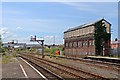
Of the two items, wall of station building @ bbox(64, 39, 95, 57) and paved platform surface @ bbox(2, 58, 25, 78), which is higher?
wall of station building @ bbox(64, 39, 95, 57)

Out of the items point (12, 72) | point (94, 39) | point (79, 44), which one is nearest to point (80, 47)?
point (79, 44)

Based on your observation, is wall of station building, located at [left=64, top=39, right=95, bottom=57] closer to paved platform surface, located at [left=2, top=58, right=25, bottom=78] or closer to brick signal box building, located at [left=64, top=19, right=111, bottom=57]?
brick signal box building, located at [left=64, top=19, right=111, bottom=57]

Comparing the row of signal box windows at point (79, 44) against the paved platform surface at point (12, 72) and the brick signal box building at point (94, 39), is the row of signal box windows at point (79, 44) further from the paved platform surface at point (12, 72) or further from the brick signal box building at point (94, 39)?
the paved platform surface at point (12, 72)

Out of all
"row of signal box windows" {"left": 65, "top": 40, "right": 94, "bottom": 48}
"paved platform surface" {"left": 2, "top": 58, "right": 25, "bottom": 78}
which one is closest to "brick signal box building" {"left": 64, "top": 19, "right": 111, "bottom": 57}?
"row of signal box windows" {"left": 65, "top": 40, "right": 94, "bottom": 48}

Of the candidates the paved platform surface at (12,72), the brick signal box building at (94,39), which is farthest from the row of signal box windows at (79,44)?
the paved platform surface at (12,72)

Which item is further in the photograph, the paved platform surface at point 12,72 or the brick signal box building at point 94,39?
the brick signal box building at point 94,39

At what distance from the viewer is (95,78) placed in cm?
1703

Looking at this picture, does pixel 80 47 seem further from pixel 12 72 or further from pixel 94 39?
pixel 12 72

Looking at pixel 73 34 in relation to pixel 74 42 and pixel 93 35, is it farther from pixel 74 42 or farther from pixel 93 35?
pixel 93 35

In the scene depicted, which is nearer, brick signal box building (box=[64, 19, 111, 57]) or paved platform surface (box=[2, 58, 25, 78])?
paved platform surface (box=[2, 58, 25, 78])

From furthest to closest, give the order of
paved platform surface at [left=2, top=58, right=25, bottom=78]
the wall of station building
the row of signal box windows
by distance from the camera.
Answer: the row of signal box windows, the wall of station building, paved platform surface at [left=2, top=58, right=25, bottom=78]

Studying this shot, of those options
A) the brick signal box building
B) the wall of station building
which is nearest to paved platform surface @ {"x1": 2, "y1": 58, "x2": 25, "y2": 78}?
the brick signal box building

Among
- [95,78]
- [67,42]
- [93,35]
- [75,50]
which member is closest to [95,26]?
[93,35]

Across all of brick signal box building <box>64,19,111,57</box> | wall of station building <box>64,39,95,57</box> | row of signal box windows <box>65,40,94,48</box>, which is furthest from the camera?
row of signal box windows <box>65,40,94,48</box>
